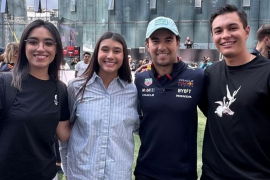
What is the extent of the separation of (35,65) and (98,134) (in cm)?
75

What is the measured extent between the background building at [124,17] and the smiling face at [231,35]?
23500mm

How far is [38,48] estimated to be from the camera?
231cm

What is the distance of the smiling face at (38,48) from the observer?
7.58 feet

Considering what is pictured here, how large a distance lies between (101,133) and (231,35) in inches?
51.3

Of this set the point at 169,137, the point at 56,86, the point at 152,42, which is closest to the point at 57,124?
the point at 56,86

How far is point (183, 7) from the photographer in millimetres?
27500

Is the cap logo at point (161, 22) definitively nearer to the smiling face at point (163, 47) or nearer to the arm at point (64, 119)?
the smiling face at point (163, 47)

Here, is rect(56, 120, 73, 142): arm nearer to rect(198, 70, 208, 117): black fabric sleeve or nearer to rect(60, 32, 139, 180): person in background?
rect(60, 32, 139, 180): person in background

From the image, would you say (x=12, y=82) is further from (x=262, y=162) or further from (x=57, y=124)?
(x=262, y=162)

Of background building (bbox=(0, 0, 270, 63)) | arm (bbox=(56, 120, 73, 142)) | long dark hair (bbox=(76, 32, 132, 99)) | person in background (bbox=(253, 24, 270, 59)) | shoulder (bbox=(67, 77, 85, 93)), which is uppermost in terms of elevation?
background building (bbox=(0, 0, 270, 63))

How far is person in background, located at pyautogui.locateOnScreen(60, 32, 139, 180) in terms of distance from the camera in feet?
7.68

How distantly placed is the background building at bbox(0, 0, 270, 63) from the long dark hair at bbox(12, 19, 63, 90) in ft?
76.6

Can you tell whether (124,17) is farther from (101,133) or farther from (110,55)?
(101,133)

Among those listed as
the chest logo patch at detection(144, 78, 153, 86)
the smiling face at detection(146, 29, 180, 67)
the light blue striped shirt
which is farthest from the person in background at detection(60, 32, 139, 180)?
the smiling face at detection(146, 29, 180, 67)
